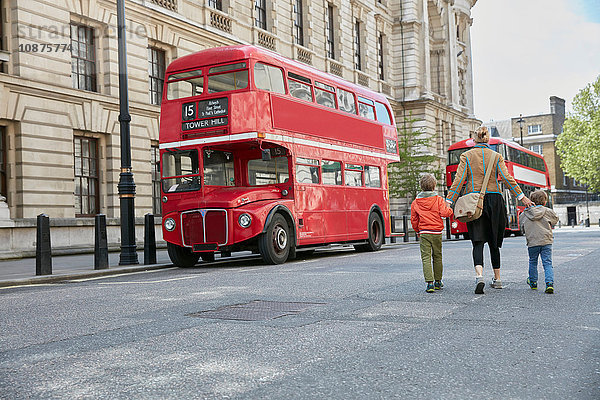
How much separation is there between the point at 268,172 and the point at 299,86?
2.01 metres

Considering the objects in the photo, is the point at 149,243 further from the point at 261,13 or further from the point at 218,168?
the point at 261,13

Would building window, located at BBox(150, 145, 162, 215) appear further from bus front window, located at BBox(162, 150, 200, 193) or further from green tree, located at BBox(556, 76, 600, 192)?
green tree, located at BBox(556, 76, 600, 192)

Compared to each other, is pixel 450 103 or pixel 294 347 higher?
pixel 450 103

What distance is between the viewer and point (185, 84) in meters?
13.6

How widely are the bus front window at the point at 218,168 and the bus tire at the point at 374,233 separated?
500cm

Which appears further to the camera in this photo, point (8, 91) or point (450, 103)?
point (450, 103)

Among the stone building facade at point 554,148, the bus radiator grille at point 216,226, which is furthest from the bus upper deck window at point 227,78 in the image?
the stone building facade at point 554,148

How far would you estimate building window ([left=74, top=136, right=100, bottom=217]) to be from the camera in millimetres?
19172

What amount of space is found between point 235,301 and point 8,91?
39.8 feet

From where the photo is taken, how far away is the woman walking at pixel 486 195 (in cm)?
778

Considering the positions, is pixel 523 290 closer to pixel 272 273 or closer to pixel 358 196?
pixel 272 273

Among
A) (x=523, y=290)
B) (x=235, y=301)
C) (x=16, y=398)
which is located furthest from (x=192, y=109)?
(x=16, y=398)

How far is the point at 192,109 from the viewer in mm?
13312

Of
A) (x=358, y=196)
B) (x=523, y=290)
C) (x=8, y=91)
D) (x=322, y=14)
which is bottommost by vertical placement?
(x=523, y=290)
